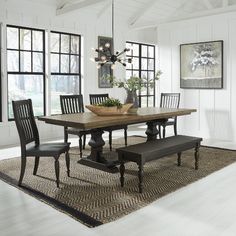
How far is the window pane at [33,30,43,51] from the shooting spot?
21.3ft

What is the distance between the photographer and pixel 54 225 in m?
2.69

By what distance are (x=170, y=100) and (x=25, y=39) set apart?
126 inches

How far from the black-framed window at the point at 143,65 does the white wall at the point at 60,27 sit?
335 millimetres

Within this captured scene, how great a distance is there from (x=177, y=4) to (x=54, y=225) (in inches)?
277

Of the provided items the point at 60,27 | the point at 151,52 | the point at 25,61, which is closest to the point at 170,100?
the point at 60,27

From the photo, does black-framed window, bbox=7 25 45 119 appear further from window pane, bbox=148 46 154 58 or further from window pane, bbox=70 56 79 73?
window pane, bbox=148 46 154 58

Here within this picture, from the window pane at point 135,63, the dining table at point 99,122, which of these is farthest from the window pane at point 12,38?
the window pane at point 135,63

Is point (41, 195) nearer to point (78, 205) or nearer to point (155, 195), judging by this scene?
point (78, 205)

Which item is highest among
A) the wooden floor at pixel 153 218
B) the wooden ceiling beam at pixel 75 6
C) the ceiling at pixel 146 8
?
the ceiling at pixel 146 8

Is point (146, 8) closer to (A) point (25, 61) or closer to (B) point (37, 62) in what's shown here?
(B) point (37, 62)

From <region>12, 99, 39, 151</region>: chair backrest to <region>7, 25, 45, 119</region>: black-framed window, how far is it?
2.54m

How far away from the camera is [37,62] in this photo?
6594 mm

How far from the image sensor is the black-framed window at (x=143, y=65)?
346 inches

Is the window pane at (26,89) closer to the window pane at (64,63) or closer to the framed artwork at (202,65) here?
the window pane at (64,63)
